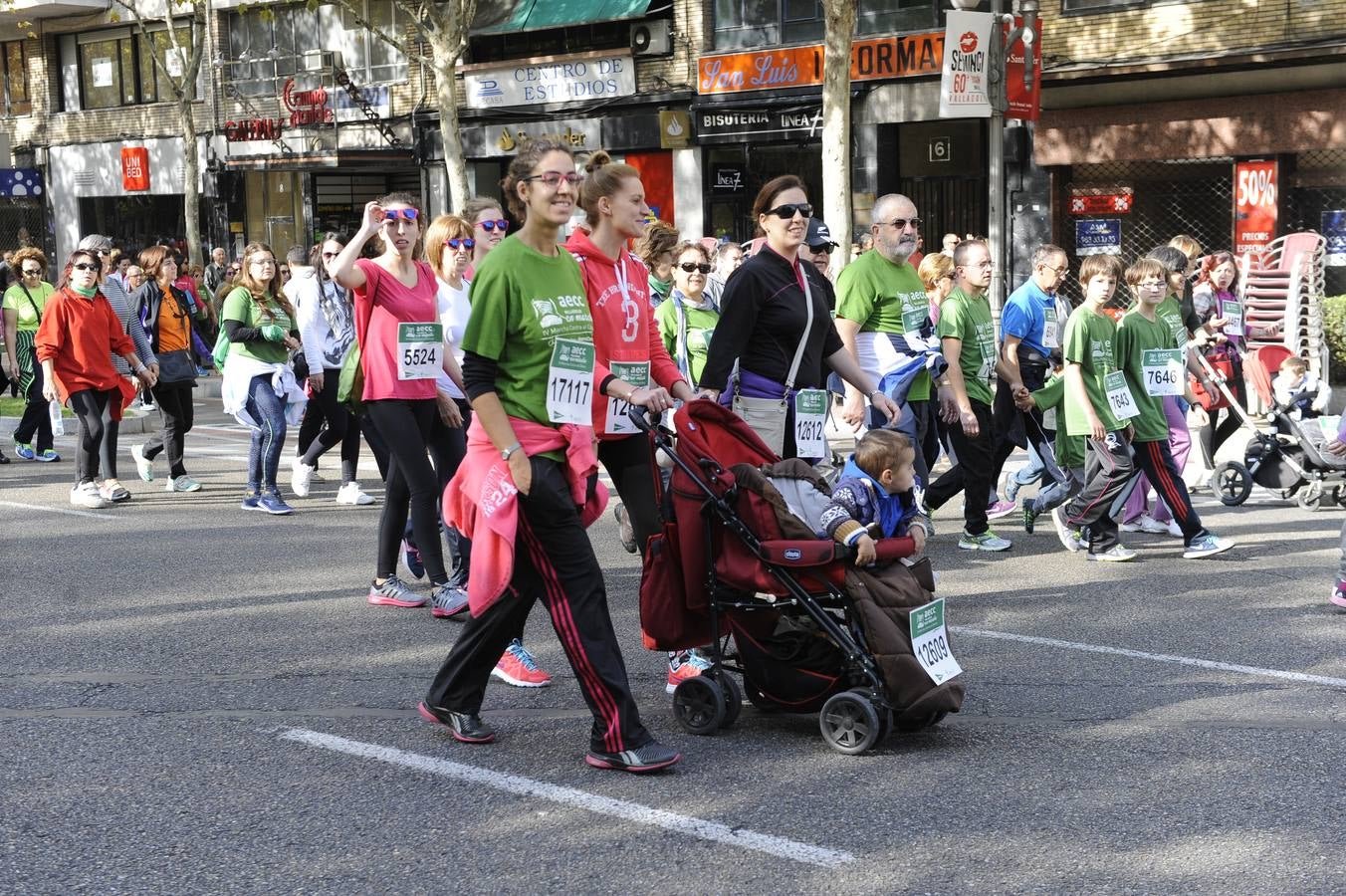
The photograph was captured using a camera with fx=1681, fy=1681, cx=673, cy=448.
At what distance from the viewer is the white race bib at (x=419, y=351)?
752 centimetres

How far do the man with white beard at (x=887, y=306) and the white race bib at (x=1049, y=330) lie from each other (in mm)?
1284

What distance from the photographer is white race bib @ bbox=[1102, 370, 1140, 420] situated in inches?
344

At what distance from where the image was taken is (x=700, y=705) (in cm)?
569

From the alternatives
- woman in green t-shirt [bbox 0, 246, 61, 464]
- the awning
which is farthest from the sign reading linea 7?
woman in green t-shirt [bbox 0, 246, 61, 464]

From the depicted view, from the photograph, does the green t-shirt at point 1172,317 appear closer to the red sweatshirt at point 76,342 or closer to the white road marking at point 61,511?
the white road marking at point 61,511

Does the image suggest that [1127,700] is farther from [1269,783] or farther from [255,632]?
[255,632]

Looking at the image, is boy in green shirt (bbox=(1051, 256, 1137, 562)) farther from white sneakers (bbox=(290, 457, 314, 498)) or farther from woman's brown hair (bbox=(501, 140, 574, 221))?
white sneakers (bbox=(290, 457, 314, 498))

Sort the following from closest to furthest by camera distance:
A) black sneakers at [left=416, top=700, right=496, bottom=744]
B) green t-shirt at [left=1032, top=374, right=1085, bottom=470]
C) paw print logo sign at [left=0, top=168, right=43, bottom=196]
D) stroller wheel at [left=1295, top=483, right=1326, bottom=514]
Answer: black sneakers at [left=416, top=700, right=496, bottom=744] < green t-shirt at [left=1032, top=374, right=1085, bottom=470] < stroller wheel at [left=1295, top=483, right=1326, bottom=514] < paw print logo sign at [left=0, top=168, right=43, bottom=196]

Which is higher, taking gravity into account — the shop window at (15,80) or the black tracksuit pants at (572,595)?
the shop window at (15,80)

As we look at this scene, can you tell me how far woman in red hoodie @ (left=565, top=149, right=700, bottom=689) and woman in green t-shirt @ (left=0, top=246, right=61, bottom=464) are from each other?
32.7ft

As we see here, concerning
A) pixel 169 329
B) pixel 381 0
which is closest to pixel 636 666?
pixel 169 329

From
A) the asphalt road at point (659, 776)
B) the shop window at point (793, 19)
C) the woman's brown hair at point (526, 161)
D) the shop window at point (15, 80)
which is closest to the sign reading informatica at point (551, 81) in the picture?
the shop window at point (793, 19)

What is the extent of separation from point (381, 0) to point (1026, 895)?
29.2 metres

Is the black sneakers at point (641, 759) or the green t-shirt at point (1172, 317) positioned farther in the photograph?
the green t-shirt at point (1172, 317)
